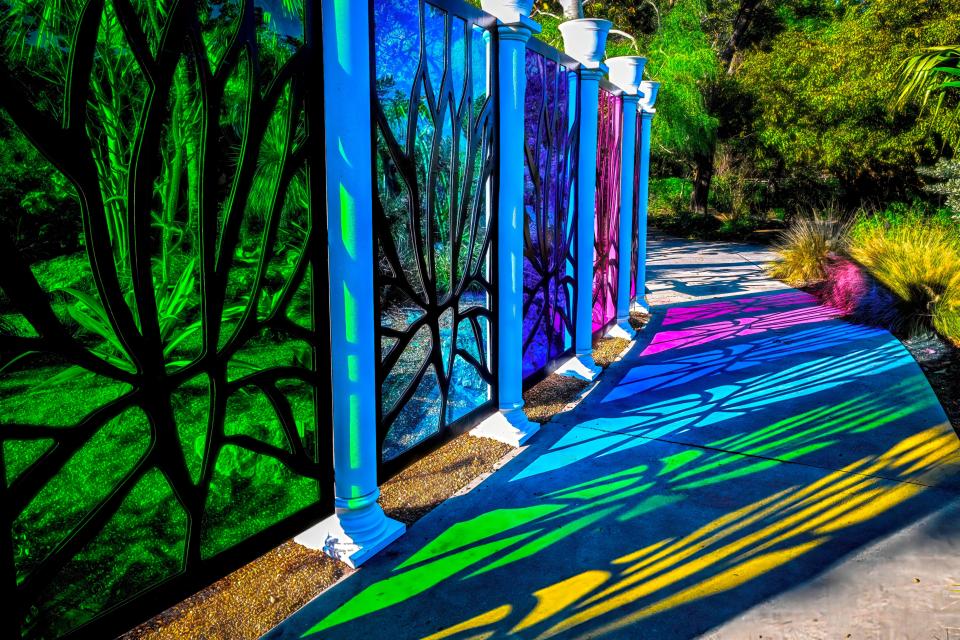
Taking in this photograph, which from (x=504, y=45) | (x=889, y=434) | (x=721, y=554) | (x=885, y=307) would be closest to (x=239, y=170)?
(x=504, y=45)

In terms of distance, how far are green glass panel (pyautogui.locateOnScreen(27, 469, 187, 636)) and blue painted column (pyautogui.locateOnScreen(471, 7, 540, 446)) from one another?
2.08 metres

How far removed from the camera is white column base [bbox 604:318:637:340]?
8.34 m

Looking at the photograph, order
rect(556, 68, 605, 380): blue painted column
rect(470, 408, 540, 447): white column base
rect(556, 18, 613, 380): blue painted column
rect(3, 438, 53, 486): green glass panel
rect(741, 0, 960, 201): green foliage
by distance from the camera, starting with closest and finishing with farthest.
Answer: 1. rect(470, 408, 540, 447): white column base
2. rect(3, 438, 53, 486): green glass panel
3. rect(556, 18, 613, 380): blue painted column
4. rect(556, 68, 605, 380): blue painted column
5. rect(741, 0, 960, 201): green foliage

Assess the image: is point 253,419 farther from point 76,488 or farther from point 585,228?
point 585,228

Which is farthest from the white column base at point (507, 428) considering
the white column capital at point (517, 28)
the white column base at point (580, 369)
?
the white column capital at point (517, 28)

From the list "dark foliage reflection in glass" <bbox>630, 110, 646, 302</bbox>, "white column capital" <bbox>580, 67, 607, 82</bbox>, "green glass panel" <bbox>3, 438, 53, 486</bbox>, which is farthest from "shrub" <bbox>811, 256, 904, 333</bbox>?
"green glass panel" <bbox>3, 438, 53, 486</bbox>

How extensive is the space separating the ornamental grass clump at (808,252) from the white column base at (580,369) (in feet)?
24.6

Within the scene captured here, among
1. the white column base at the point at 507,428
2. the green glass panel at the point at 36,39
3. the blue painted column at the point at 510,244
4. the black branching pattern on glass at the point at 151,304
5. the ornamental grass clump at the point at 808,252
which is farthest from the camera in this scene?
the ornamental grass clump at the point at 808,252

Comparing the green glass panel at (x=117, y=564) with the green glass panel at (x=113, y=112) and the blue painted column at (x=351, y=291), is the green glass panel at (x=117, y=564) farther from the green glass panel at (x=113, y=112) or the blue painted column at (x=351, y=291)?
the green glass panel at (x=113, y=112)

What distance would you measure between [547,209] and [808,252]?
8.85m

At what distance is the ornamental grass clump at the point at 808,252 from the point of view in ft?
41.8

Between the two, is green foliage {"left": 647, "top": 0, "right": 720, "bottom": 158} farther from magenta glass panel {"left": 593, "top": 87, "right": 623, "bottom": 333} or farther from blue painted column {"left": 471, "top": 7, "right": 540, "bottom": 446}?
blue painted column {"left": 471, "top": 7, "right": 540, "bottom": 446}

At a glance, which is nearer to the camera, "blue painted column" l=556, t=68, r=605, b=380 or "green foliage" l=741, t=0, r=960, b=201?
"blue painted column" l=556, t=68, r=605, b=380

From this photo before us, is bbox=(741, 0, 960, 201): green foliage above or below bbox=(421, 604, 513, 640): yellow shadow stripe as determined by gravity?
above
